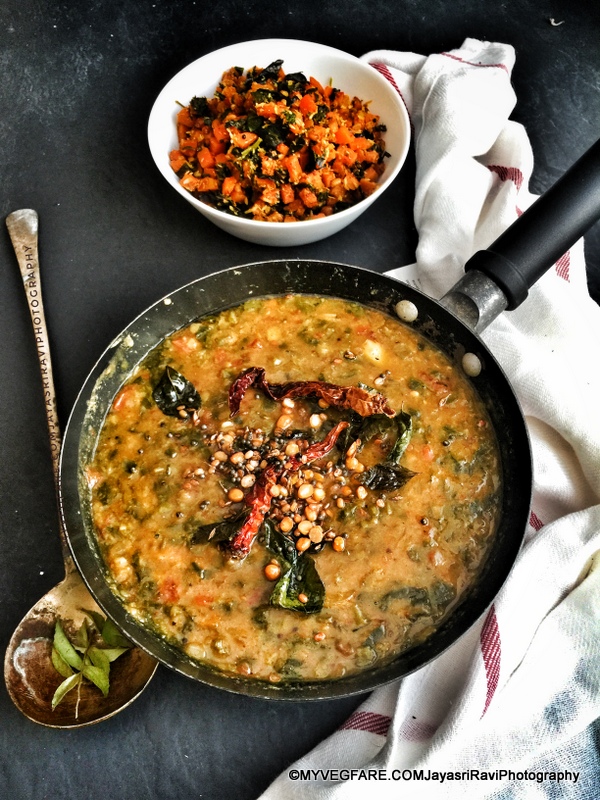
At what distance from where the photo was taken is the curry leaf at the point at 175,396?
3.16 metres

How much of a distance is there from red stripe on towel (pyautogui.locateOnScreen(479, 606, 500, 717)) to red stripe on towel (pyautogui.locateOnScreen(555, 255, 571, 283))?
1570mm

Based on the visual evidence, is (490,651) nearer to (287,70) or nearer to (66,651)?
(66,651)

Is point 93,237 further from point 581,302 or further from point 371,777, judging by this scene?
point 371,777

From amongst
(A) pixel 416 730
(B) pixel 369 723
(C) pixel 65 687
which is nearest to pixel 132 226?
(C) pixel 65 687

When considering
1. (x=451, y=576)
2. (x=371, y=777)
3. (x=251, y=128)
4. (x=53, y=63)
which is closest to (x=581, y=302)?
(x=451, y=576)

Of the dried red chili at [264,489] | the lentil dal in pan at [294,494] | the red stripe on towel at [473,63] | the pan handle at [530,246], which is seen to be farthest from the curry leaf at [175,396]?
the red stripe on towel at [473,63]

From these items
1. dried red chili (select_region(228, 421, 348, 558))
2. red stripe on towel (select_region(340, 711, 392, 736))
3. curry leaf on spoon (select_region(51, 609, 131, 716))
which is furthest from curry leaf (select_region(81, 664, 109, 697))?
red stripe on towel (select_region(340, 711, 392, 736))

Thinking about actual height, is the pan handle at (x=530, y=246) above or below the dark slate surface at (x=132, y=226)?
above

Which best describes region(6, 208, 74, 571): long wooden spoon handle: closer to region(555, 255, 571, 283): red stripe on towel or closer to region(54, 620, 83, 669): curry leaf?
region(54, 620, 83, 669): curry leaf

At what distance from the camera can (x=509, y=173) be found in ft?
12.5

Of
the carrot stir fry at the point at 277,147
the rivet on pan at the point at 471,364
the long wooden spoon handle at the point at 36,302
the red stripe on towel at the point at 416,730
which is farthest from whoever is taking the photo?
the carrot stir fry at the point at 277,147

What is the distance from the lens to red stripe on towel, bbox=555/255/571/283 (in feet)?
11.7

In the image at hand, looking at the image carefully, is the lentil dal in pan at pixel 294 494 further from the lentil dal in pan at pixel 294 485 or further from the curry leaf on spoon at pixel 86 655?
the curry leaf on spoon at pixel 86 655

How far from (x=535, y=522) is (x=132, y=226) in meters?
2.42
